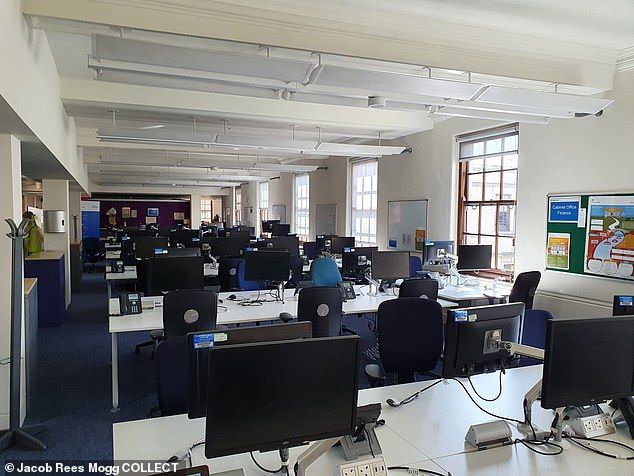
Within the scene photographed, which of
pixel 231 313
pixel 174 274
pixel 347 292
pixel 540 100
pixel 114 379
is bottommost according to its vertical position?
Result: pixel 114 379

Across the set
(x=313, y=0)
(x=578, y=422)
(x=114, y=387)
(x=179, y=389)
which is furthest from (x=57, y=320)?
(x=578, y=422)

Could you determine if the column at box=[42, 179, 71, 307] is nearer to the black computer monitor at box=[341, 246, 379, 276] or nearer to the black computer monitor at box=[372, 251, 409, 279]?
the black computer monitor at box=[341, 246, 379, 276]

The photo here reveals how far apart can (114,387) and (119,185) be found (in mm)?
19051

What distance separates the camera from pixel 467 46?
4184 mm

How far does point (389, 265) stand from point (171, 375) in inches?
148

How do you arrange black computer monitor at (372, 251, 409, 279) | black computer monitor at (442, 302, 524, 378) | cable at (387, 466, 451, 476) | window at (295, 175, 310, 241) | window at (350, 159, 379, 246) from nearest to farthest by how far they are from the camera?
cable at (387, 466, 451, 476) → black computer monitor at (442, 302, 524, 378) → black computer monitor at (372, 251, 409, 279) → window at (350, 159, 379, 246) → window at (295, 175, 310, 241)

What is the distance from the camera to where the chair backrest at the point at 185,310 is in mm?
3910

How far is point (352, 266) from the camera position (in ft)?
25.1

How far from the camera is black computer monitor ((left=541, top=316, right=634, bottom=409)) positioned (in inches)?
76.5

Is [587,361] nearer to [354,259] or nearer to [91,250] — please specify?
[354,259]

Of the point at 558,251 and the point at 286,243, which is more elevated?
the point at 558,251

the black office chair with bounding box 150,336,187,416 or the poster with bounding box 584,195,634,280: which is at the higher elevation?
the poster with bounding box 584,195,634,280

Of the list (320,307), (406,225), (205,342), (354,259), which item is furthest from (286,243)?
(205,342)

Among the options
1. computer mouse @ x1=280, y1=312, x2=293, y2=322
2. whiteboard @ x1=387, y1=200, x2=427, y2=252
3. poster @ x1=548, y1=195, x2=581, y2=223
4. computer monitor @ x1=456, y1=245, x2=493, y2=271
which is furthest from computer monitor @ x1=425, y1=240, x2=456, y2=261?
computer mouse @ x1=280, y1=312, x2=293, y2=322
